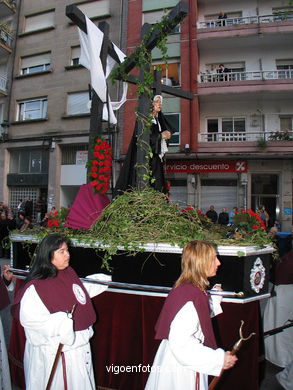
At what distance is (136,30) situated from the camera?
1603 centimetres

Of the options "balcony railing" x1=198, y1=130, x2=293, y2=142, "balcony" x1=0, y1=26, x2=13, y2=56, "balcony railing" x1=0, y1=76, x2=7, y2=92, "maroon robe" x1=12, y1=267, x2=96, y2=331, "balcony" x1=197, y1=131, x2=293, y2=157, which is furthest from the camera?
"balcony railing" x1=0, y1=76, x2=7, y2=92

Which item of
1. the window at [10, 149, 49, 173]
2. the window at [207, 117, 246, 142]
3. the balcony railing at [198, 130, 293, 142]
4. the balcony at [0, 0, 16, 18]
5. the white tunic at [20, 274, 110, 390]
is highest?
the balcony at [0, 0, 16, 18]

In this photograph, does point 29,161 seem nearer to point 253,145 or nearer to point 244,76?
point 253,145

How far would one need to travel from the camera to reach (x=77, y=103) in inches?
663

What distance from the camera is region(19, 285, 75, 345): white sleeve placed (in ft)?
6.71

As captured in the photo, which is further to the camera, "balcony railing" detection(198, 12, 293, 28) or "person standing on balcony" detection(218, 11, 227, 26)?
"person standing on balcony" detection(218, 11, 227, 26)

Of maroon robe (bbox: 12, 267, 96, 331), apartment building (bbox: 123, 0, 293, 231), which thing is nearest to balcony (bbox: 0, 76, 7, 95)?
apartment building (bbox: 123, 0, 293, 231)

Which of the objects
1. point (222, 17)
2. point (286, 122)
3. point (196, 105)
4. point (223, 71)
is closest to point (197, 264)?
point (196, 105)

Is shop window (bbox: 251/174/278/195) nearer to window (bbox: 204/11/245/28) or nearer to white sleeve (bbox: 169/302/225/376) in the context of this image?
window (bbox: 204/11/245/28)

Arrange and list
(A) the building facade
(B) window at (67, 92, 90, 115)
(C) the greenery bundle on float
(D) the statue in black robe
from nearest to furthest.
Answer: (C) the greenery bundle on float → (D) the statue in black robe → (A) the building facade → (B) window at (67, 92, 90, 115)

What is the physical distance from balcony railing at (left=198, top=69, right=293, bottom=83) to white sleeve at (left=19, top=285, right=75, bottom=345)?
1489cm

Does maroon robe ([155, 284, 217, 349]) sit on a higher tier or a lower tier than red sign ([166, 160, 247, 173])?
lower

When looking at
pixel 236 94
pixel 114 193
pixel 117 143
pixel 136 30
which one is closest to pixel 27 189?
pixel 117 143

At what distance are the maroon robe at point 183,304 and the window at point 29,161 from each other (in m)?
16.9
